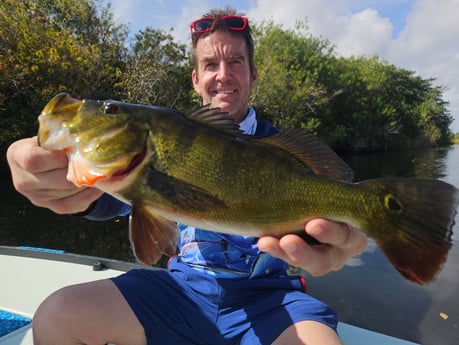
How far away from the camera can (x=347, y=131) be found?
39344 mm

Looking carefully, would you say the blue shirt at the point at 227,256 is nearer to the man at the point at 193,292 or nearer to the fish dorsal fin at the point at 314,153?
the man at the point at 193,292

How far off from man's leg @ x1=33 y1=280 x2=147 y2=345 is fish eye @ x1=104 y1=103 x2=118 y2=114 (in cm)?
113

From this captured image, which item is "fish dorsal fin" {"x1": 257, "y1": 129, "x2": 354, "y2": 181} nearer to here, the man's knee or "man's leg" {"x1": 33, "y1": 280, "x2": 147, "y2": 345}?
"man's leg" {"x1": 33, "y1": 280, "x2": 147, "y2": 345}

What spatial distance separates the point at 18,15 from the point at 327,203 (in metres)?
17.5

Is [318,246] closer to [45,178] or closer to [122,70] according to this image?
[45,178]

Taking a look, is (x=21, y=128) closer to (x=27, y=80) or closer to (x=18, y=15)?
(x=27, y=80)

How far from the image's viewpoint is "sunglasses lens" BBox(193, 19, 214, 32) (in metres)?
3.05

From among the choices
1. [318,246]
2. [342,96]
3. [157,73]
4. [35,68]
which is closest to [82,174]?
[318,246]

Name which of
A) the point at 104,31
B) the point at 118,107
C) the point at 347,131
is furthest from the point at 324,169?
the point at 347,131

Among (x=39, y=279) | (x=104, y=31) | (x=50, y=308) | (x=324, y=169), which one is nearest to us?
(x=324, y=169)

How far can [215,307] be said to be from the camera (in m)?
2.33

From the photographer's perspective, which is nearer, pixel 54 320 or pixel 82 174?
pixel 82 174

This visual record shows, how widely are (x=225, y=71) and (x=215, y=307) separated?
1868mm

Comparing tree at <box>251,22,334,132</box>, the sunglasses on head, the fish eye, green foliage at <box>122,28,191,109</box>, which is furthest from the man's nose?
tree at <box>251,22,334,132</box>
